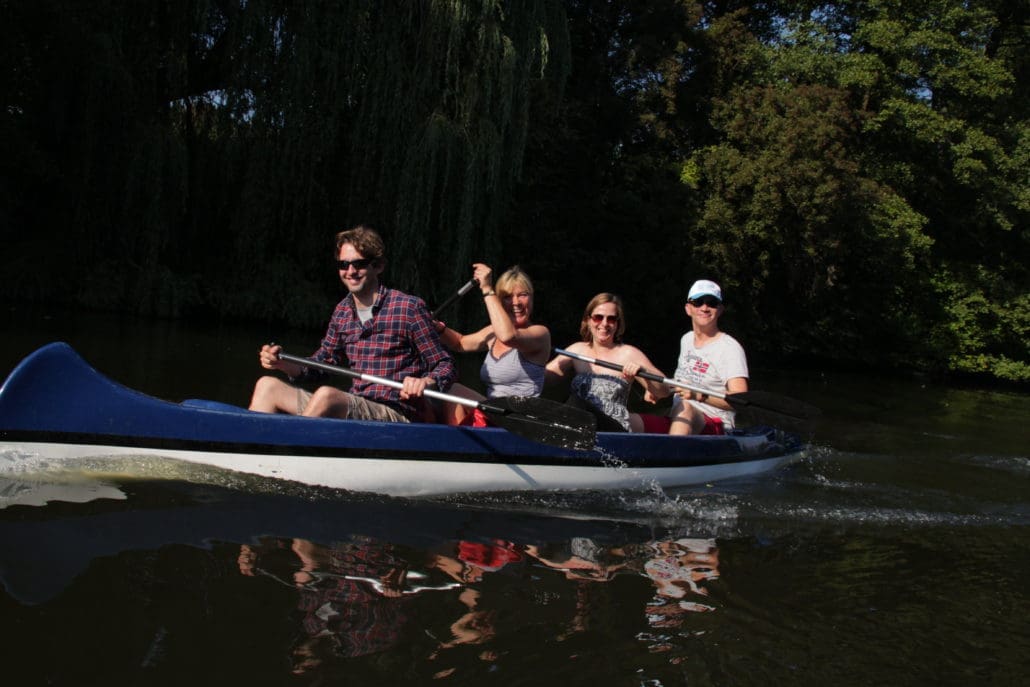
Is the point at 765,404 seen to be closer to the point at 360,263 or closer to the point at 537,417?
the point at 537,417

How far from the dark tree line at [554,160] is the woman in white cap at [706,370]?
719 cm

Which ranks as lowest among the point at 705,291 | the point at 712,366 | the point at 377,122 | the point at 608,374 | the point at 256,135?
the point at 608,374

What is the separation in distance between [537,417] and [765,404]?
1926 mm

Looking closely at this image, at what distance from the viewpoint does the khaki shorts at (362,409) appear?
16.5 feet

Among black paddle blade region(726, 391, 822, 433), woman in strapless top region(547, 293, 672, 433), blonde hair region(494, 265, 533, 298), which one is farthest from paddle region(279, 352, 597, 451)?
black paddle blade region(726, 391, 822, 433)

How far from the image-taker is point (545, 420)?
5.08m

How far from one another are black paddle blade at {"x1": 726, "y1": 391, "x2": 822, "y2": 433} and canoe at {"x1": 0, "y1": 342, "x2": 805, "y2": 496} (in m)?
0.64

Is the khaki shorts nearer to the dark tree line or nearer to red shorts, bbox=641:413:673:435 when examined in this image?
red shorts, bbox=641:413:673:435

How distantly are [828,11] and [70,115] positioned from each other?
17229mm

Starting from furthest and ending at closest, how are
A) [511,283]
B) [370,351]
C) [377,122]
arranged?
[377,122] < [511,283] < [370,351]

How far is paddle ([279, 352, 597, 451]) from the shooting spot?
5.05 meters

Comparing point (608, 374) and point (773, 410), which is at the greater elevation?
point (608, 374)

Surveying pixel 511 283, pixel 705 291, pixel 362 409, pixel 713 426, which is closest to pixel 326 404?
pixel 362 409

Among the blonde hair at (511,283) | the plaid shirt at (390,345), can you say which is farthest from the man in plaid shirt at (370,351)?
the blonde hair at (511,283)
